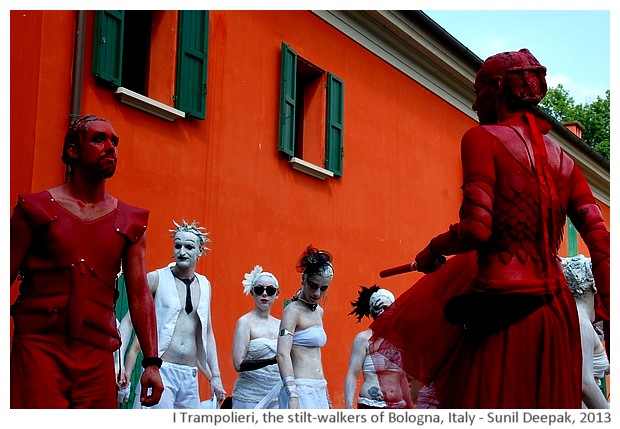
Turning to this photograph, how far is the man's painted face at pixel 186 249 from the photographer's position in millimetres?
8867

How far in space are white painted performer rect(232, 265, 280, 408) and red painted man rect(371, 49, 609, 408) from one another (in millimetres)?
4723

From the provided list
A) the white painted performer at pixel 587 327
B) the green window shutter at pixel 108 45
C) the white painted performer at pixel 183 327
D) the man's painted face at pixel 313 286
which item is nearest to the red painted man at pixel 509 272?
the white painted performer at pixel 587 327

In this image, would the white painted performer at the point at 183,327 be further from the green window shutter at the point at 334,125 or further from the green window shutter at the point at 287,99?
the green window shutter at the point at 334,125

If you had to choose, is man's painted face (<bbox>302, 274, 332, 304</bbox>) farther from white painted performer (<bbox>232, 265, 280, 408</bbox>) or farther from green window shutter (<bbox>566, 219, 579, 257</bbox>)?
green window shutter (<bbox>566, 219, 579, 257</bbox>)

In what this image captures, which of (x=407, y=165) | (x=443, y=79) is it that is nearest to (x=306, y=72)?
(x=407, y=165)

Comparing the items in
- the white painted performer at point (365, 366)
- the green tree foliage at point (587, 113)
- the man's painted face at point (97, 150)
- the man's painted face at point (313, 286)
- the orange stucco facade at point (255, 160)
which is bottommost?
the white painted performer at point (365, 366)

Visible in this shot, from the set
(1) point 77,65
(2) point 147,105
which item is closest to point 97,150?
(1) point 77,65

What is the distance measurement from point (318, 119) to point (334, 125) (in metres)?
0.27

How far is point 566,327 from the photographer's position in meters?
4.41

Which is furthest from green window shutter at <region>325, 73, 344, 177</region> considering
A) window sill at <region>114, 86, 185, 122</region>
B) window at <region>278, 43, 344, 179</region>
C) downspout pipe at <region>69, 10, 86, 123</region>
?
downspout pipe at <region>69, 10, 86, 123</region>

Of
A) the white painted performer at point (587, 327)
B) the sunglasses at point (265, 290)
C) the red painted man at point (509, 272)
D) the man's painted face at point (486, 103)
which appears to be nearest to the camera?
the red painted man at point (509, 272)

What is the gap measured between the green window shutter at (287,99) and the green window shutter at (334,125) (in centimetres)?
100

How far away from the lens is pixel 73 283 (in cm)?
456

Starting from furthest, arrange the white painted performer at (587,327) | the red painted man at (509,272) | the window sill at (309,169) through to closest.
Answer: the window sill at (309,169) → the white painted performer at (587,327) → the red painted man at (509,272)
